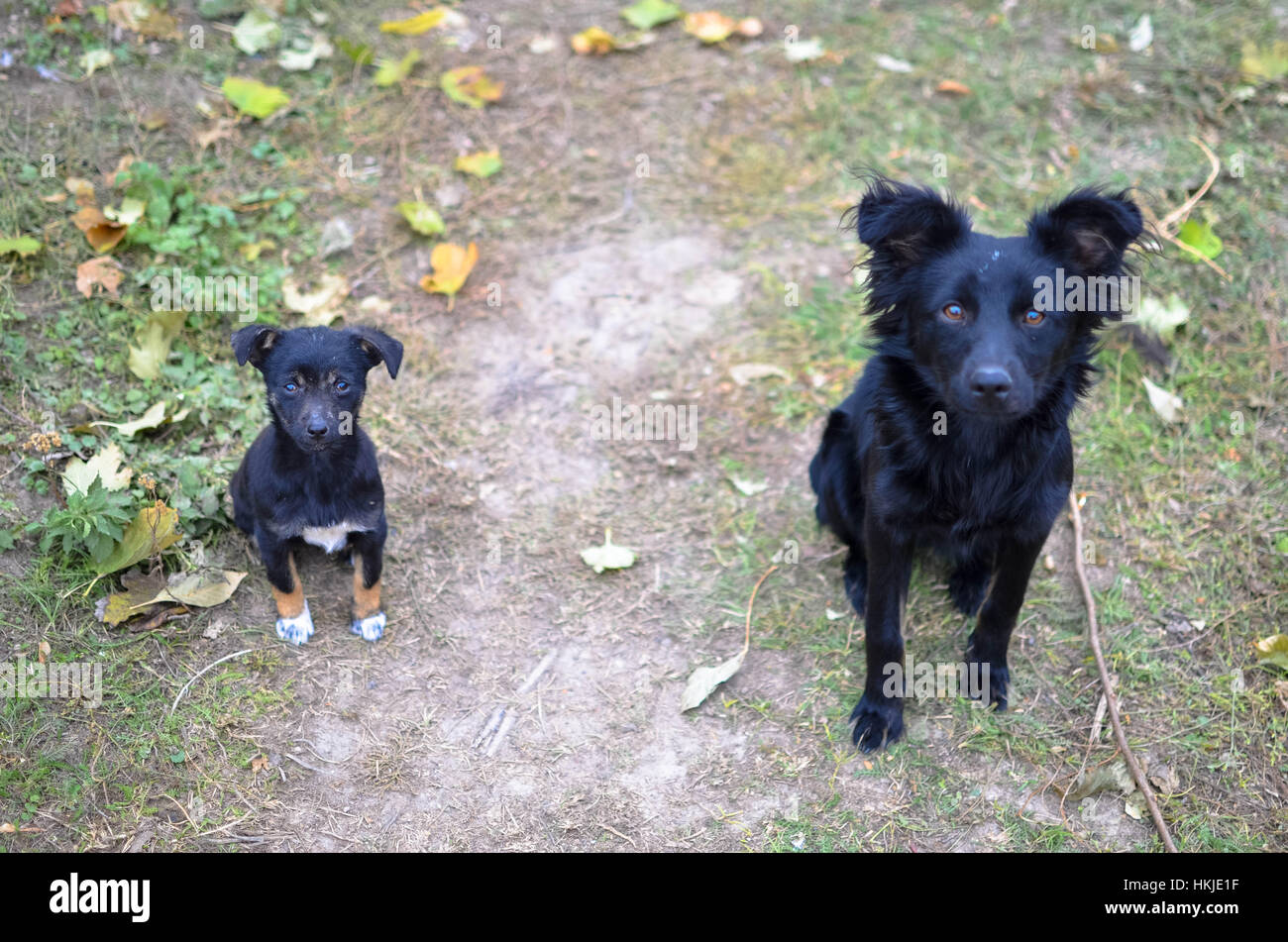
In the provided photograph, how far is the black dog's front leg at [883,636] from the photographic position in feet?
12.6

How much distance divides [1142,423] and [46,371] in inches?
208

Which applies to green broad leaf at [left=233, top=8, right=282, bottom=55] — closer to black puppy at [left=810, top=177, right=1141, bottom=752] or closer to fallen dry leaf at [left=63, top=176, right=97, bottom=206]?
fallen dry leaf at [left=63, top=176, right=97, bottom=206]

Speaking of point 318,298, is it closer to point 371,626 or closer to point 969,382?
point 371,626

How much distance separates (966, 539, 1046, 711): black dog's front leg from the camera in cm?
385

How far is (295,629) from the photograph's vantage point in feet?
13.8

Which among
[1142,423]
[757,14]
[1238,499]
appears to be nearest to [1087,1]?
[757,14]

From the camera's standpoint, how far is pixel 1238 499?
16.0 feet

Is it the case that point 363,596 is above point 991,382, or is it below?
below

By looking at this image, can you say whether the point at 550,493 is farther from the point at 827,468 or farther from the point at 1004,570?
the point at 1004,570

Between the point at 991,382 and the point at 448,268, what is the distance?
3359 millimetres

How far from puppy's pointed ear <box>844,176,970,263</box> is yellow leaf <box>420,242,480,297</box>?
8.77 ft

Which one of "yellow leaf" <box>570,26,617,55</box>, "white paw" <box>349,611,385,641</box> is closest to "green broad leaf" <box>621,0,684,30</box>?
"yellow leaf" <box>570,26,617,55</box>

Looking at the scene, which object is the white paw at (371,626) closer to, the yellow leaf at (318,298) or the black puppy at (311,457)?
the black puppy at (311,457)

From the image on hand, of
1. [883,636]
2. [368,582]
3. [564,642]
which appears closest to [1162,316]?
[883,636]
